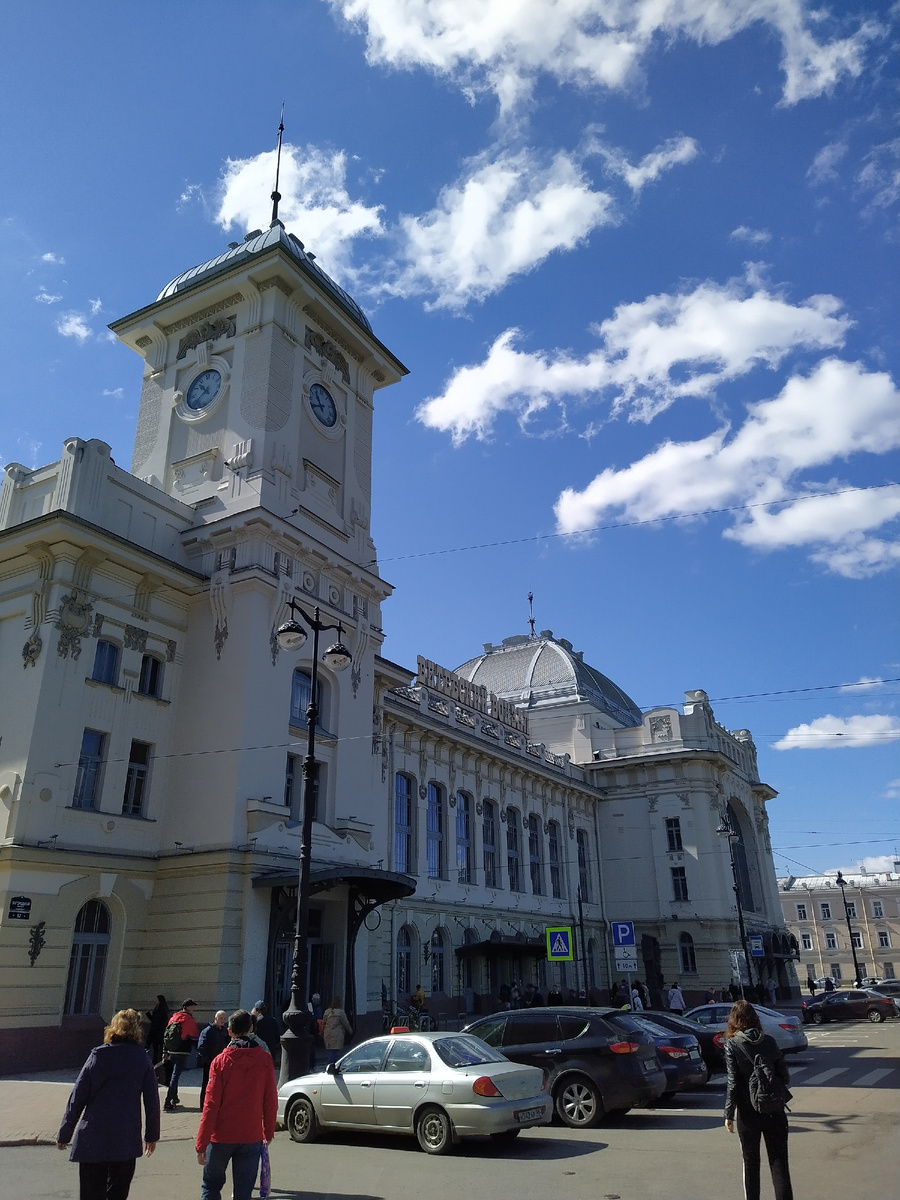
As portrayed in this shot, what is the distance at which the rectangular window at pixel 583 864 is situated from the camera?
50625 mm

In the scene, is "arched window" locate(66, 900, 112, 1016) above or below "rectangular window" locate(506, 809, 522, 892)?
below

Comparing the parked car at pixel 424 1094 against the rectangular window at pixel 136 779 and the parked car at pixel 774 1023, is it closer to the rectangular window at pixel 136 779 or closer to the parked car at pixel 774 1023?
the parked car at pixel 774 1023

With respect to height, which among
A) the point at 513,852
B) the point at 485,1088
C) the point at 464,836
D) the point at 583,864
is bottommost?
the point at 485,1088

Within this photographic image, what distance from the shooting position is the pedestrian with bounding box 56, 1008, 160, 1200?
6.32 meters

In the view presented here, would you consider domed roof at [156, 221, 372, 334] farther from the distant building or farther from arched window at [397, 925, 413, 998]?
the distant building

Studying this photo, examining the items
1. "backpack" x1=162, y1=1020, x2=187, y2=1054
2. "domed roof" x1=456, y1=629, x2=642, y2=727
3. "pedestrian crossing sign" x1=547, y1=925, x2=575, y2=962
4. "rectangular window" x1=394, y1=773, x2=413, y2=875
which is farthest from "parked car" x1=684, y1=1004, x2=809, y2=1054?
"domed roof" x1=456, y1=629, x2=642, y2=727

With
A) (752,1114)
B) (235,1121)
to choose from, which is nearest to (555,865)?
(752,1114)

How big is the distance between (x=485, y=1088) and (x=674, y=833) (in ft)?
144

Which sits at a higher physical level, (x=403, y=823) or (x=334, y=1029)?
(x=403, y=823)

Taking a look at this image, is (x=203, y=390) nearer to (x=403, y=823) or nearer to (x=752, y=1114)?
(x=403, y=823)

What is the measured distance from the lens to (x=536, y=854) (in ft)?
154

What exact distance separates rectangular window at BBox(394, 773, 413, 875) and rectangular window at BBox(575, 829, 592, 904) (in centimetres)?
1725

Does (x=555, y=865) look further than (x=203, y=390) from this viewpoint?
Yes

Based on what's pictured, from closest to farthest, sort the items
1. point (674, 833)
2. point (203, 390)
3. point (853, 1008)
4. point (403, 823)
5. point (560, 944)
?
point (560, 944)
point (203, 390)
point (403, 823)
point (853, 1008)
point (674, 833)
